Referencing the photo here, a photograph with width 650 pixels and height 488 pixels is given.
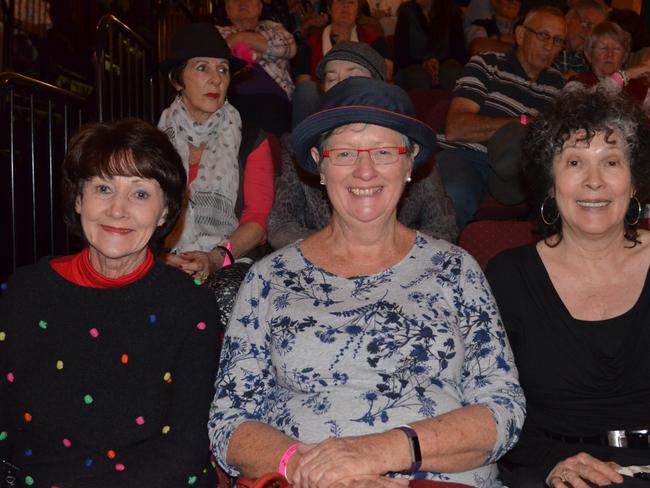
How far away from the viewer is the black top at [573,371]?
2.44 metres

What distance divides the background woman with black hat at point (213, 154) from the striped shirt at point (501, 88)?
1200mm

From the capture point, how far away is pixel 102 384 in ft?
7.39

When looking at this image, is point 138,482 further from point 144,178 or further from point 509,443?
point 509,443

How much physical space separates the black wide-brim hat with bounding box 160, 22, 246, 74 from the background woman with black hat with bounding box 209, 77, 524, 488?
1622 millimetres

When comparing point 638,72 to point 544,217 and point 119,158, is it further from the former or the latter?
point 119,158

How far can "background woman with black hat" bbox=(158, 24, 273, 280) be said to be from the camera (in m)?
3.77

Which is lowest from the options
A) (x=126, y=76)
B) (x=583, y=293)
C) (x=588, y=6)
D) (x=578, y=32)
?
(x=583, y=293)

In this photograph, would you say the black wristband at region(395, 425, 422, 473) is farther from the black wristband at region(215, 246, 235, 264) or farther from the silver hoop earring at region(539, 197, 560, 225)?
the black wristband at region(215, 246, 235, 264)

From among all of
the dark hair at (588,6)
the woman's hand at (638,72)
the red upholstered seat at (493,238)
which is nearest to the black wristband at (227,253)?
the red upholstered seat at (493,238)

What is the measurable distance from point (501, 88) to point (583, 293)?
2.37 metres

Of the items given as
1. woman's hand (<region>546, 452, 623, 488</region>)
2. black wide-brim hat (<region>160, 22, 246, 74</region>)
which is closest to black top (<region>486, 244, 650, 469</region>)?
woman's hand (<region>546, 452, 623, 488</region>)

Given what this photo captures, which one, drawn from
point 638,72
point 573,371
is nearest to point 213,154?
point 573,371

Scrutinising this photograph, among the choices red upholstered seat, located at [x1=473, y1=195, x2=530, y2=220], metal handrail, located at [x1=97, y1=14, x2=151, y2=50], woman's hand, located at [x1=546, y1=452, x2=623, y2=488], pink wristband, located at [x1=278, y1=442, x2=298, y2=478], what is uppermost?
metal handrail, located at [x1=97, y1=14, x2=151, y2=50]

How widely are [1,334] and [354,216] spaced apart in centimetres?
104
